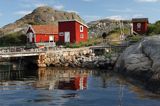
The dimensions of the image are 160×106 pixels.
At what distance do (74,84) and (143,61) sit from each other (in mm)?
7357

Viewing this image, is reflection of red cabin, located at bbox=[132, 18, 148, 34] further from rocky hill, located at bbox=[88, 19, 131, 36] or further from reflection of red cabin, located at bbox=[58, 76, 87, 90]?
reflection of red cabin, located at bbox=[58, 76, 87, 90]

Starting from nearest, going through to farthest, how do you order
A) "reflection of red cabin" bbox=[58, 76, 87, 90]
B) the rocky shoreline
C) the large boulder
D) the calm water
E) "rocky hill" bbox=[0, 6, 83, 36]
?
the calm water < the rocky shoreline < the large boulder < "reflection of red cabin" bbox=[58, 76, 87, 90] < "rocky hill" bbox=[0, 6, 83, 36]

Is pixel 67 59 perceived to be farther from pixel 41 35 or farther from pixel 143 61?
pixel 143 61

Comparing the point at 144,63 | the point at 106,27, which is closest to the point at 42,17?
the point at 106,27

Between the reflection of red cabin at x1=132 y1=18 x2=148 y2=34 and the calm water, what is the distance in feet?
91.7

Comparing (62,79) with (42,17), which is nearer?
(62,79)

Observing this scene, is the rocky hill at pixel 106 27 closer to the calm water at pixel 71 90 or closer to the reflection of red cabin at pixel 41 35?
the reflection of red cabin at pixel 41 35

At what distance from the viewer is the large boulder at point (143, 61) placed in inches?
1534

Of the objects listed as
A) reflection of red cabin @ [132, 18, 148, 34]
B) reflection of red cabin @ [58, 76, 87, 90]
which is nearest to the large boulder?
reflection of red cabin @ [58, 76, 87, 90]

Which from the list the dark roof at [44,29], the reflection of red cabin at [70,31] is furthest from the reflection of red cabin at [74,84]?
the dark roof at [44,29]

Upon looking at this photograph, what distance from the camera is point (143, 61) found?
43.5 metres

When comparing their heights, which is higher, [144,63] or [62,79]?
[144,63]

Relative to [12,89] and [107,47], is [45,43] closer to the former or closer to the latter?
[107,47]

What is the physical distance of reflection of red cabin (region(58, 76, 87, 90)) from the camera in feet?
132
